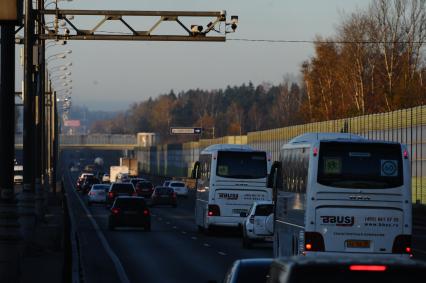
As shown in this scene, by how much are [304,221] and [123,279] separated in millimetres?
5643

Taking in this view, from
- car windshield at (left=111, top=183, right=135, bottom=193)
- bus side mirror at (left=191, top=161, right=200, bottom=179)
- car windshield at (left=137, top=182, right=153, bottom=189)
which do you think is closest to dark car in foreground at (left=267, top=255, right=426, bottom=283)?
bus side mirror at (left=191, top=161, right=200, bottom=179)

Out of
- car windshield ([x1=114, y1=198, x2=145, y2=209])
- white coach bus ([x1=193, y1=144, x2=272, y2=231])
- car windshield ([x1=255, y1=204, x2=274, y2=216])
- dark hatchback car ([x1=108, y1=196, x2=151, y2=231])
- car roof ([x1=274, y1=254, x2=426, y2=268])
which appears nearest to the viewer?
car roof ([x1=274, y1=254, x2=426, y2=268])

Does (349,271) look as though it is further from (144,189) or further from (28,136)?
(144,189)

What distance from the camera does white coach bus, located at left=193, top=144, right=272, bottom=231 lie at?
145ft

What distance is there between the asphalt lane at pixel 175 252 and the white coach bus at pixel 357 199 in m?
4.56

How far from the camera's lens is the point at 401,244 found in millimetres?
22609

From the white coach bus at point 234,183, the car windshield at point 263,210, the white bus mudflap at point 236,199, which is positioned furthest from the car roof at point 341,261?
the white bus mudflap at point 236,199

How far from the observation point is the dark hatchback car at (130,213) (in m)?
50.0

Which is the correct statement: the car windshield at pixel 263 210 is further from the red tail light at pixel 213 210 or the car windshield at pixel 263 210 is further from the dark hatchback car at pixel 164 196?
the dark hatchback car at pixel 164 196

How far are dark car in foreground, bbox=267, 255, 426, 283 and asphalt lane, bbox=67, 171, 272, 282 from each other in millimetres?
17279

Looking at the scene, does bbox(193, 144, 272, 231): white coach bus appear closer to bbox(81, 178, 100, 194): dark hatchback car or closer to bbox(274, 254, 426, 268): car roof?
bbox(274, 254, 426, 268): car roof

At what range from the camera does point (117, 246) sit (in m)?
40.4

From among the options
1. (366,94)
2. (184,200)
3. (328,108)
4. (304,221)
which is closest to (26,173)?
(304,221)

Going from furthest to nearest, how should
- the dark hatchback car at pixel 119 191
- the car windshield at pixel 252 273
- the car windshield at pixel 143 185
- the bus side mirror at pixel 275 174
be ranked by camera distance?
1. the car windshield at pixel 143 185
2. the dark hatchback car at pixel 119 191
3. the bus side mirror at pixel 275 174
4. the car windshield at pixel 252 273
